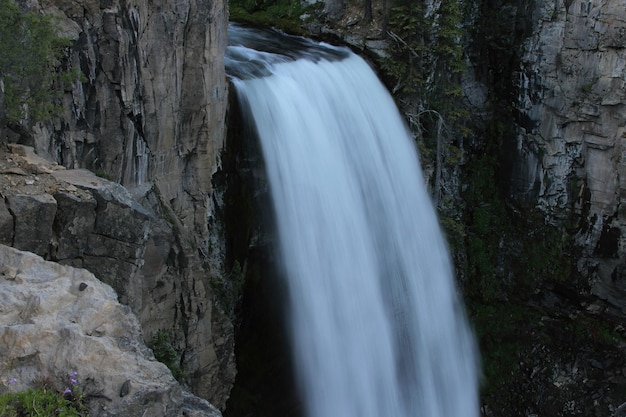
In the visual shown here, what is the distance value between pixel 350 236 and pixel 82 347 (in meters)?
9.64

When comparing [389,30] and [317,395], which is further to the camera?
[389,30]

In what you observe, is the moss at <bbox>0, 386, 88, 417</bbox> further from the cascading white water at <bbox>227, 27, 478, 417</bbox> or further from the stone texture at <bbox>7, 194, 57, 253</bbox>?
the cascading white water at <bbox>227, 27, 478, 417</bbox>

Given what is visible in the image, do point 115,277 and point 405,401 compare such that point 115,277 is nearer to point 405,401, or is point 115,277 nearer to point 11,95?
point 11,95

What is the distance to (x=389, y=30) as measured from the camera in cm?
1881

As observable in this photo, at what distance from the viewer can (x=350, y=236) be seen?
1500 cm

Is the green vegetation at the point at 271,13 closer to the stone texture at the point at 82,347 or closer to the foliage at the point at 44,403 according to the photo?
the stone texture at the point at 82,347

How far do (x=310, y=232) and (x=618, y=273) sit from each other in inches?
424

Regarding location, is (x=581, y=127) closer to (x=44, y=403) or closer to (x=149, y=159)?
(x=149, y=159)

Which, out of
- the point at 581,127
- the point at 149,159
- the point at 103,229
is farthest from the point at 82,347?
the point at 581,127

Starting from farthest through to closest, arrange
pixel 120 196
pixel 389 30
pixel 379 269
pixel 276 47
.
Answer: pixel 389 30 < pixel 276 47 < pixel 379 269 < pixel 120 196

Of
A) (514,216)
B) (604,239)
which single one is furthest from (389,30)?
(604,239)

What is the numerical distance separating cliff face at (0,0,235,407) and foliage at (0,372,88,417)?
259cm

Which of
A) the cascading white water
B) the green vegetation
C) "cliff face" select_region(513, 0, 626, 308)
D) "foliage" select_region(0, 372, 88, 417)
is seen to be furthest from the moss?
"cliff face" select_region(513, 0, 626, 308)

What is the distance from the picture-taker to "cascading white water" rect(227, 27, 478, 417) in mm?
14164
